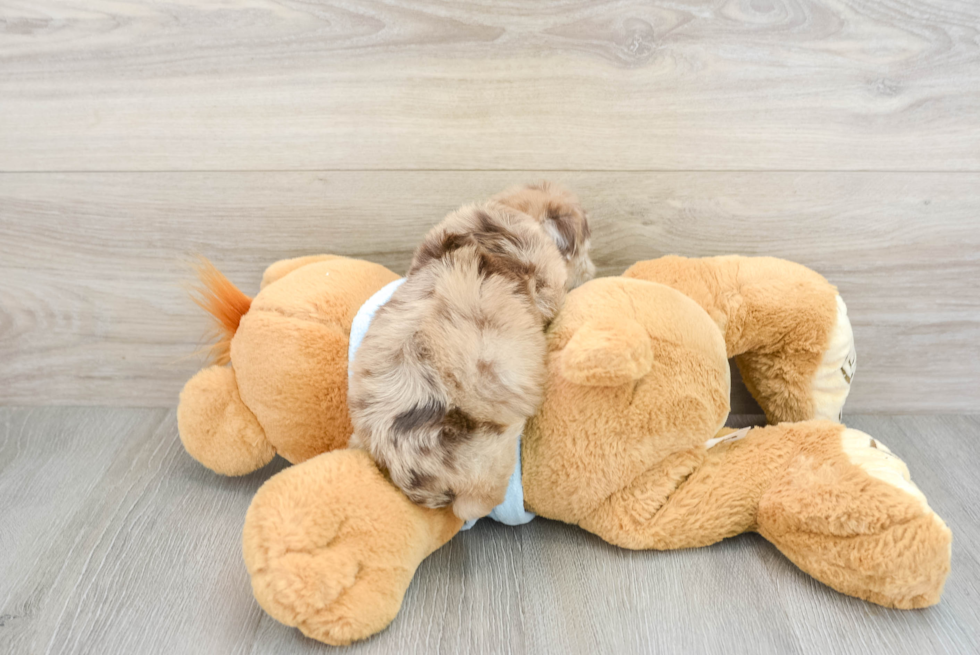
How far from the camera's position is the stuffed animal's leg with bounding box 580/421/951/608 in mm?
571

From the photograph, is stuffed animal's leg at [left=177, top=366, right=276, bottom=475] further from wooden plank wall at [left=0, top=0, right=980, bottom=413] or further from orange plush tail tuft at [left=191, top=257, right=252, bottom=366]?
wooden plank wall at [left=0, top=0, right=980, bottom=413]

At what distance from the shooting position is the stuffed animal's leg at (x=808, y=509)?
1.87 ft

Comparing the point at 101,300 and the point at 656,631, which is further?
the point at 101,300

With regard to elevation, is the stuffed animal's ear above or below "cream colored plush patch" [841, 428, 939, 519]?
above

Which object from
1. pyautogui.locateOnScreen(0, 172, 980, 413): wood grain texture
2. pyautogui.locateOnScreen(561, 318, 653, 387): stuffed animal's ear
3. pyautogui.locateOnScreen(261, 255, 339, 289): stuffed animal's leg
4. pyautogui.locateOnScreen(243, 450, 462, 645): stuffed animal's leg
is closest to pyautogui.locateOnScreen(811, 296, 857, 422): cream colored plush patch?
pyautogui.locateOnScreen(0, 172, 980, 413): wood grain texture

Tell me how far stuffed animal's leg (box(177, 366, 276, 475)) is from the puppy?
168 millimetres

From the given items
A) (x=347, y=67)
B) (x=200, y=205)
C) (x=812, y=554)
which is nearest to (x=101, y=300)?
(x=200, y=205)

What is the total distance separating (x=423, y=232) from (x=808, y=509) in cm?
52

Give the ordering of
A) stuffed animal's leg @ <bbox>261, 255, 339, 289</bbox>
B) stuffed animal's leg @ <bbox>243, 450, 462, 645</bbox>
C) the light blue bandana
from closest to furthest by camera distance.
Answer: stuffed animal's leg @ <bbox>243, 450, 462, 645</bbox>
the light blue bandana
stuffed animal's leg @ <bbox>261, 255, 339, 289</bbox>

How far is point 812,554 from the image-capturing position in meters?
0.61

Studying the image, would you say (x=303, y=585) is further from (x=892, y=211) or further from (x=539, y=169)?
(x=892, y=211)

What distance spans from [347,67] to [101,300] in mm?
456

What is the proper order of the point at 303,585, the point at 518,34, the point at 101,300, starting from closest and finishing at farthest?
1. the point at 303,585
2. the point at 518,34
3. the point at 101,300

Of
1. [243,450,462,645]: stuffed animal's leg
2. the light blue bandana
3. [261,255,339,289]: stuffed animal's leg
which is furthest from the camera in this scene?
[261,255,339,289]: stuffed animal's leg
